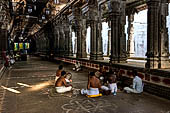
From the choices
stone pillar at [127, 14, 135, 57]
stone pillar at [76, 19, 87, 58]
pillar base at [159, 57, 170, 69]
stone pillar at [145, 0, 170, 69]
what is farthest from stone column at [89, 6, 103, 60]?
pillar base at [159, 57, 170, 69]

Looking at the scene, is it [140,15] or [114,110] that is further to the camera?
[140,15]

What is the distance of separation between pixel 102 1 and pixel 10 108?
9040 millimetres

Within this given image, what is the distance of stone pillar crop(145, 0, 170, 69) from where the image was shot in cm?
739

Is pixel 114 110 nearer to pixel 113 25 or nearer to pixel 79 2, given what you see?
pixel 113 25

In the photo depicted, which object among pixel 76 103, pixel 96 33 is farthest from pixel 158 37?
pixel 96 33

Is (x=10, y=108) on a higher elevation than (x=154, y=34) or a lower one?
lower

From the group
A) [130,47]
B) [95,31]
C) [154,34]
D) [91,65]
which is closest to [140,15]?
[130,47]

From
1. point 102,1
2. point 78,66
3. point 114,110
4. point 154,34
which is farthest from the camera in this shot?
point 78,66

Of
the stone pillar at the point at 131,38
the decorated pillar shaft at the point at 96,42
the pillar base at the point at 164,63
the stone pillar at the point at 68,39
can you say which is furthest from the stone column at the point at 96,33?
the stone pillar at the point at 68,39

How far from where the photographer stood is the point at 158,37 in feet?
24.8

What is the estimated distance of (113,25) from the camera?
10.4 meters

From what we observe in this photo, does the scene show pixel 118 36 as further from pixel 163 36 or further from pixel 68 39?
pixel 68 39

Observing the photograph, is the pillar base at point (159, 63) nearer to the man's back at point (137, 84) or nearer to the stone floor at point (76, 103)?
the man's back at point (137, 84)

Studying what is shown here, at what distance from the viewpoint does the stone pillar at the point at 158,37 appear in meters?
7.39
